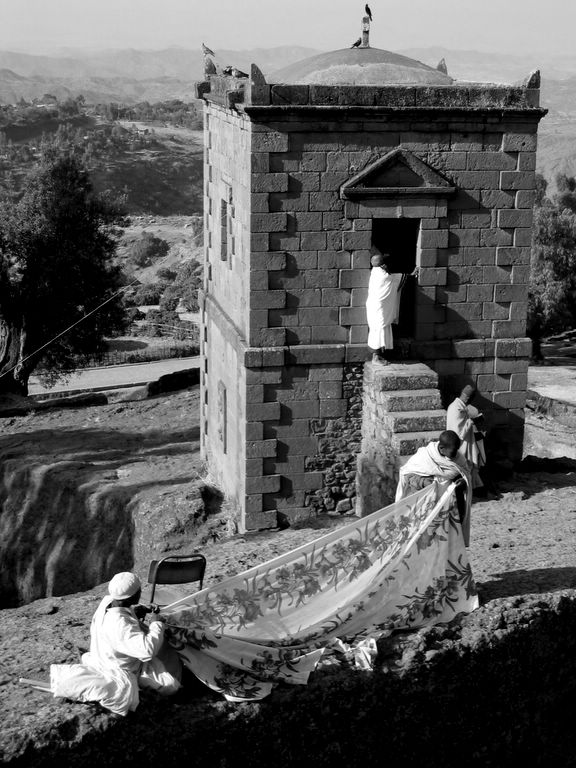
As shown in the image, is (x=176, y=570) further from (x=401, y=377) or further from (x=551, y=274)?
(x=551, y=274)

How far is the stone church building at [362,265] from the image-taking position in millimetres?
13805

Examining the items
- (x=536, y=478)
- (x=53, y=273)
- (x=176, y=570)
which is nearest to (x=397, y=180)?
(x=536, y=478)

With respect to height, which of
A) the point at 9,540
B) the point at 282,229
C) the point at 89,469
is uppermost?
the point at 282,229

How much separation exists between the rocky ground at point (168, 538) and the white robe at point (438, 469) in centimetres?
114

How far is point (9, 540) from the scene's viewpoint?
1866cm

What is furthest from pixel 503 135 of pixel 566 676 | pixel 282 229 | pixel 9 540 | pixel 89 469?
pixel 9 540

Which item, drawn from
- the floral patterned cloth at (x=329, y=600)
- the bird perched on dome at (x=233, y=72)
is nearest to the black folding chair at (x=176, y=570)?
the floral patterned cloth at (x=329, y=600)

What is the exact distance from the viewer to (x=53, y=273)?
27.7m

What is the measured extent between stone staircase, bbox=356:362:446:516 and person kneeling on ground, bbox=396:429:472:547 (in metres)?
2.86

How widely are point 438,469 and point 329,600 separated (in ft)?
5.03

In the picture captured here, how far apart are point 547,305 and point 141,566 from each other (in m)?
25.0

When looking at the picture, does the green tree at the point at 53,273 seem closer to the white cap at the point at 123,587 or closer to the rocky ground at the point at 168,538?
the rocky ground at the point at 168,538

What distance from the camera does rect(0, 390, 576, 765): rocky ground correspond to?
8547 mm

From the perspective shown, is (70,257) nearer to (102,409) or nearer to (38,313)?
(38,313)
